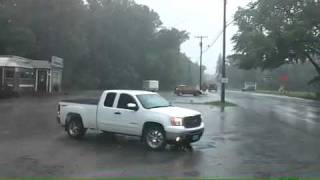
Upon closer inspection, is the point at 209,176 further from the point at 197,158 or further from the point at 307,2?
the point at 307,2

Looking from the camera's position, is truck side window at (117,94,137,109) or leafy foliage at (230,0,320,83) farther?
leafy foliage at (230,0,320,83)

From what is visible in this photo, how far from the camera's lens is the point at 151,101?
16.3 meters

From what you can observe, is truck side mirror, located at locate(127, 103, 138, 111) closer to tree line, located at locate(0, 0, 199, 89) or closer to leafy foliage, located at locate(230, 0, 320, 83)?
leafy foliage, located at locate(230, 0, 320, 83)

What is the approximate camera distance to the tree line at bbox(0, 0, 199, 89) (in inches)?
2926

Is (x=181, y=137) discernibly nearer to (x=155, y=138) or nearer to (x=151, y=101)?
(x=155, y=138)

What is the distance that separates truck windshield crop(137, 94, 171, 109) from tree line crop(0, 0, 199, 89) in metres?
55.4

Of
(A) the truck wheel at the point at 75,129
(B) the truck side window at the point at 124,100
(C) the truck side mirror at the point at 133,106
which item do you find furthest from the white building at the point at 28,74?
(C) the truck side mirror at the point at 133,106

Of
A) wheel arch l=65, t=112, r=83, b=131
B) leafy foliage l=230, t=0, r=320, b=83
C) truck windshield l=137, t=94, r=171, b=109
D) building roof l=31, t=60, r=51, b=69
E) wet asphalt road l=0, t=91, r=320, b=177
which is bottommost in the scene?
wet asphalt road l=0, t=91, r=320, b=177

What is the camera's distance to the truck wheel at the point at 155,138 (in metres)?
15.1

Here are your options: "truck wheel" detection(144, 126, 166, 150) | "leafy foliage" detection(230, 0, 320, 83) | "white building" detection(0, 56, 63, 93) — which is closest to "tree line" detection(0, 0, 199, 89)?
"white building" detection(0, 56, 63, 93)

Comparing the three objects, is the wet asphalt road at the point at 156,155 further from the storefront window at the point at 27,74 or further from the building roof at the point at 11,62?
the storefront window at the point at 27,74

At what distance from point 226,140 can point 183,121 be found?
3389 mm

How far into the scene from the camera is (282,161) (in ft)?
43.8

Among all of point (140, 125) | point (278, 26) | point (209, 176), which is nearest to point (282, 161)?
point (209, 176)
